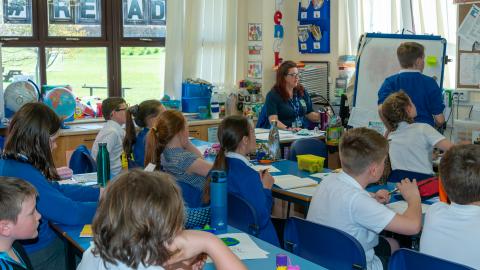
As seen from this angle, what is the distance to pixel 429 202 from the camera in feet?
11.5

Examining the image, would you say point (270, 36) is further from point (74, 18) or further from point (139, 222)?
point (139, 222)

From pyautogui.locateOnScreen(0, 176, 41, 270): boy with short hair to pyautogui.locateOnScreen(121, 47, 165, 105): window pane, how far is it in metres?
5.14

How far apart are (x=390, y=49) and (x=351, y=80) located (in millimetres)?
1026

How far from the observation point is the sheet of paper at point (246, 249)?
2480mm

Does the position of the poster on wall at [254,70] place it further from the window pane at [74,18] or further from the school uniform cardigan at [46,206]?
the school uniform cardigan at [46,206]

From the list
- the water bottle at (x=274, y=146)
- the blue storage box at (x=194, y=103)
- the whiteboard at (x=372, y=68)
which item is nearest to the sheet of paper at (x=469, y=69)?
the whiteboard at (x=372, y=68)

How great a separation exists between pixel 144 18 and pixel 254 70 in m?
1.45

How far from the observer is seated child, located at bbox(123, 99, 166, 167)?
15.3ft

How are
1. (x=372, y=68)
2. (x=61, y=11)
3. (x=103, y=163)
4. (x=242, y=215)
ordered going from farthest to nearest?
(x=61, y=11) < (x=372, y=68) < (x=103, y=163) < (x=242, y=215)

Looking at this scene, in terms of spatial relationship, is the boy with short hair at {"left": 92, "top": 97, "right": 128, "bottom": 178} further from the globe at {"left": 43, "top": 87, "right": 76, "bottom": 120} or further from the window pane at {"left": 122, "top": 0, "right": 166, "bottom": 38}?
the window pane at {"left": 122, "top": 0, "right": 166, "bottom": 38}

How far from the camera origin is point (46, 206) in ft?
9.36

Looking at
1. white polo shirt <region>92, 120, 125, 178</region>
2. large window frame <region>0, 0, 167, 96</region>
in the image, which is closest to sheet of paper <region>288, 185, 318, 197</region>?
white polo shirt <region>92, 120, 125, 178</region>

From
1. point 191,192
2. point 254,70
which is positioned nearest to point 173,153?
point 191,192

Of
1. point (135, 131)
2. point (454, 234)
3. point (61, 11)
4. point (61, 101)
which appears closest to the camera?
point (454, 234)
